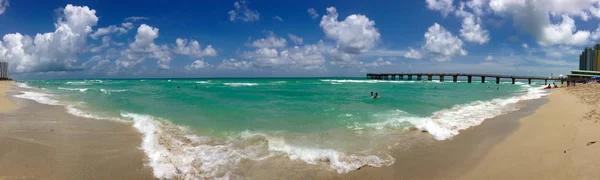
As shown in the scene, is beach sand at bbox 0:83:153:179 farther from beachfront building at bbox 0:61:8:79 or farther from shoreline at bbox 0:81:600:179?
beachfront building at bbox 0:61:8:79

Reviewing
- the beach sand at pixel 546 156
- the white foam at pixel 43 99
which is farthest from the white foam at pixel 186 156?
the white foam at pixel 43 99

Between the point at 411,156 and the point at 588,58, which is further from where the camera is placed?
the point at 588,58

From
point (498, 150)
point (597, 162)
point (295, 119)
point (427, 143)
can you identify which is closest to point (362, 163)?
point (427, 143)

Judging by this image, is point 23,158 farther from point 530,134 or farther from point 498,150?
point 530,134

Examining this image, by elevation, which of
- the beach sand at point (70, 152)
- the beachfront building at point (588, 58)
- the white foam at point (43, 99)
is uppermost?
the beachfront building at point (588, 58)

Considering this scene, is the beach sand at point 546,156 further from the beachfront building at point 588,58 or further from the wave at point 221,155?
the beachfront building at point 588,58

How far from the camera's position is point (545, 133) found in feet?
27.5

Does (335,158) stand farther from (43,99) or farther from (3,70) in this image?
(3,70)

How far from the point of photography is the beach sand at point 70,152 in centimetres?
509

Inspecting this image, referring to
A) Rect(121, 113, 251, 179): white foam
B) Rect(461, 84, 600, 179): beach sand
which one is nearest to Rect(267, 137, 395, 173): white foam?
Rect(121, 113, 251, 179): white foam

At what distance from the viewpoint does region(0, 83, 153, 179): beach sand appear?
5.09 meters

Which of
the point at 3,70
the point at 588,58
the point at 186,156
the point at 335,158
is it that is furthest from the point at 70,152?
the point at 588,58

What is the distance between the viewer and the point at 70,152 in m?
6.25

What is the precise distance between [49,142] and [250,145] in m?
4.85
